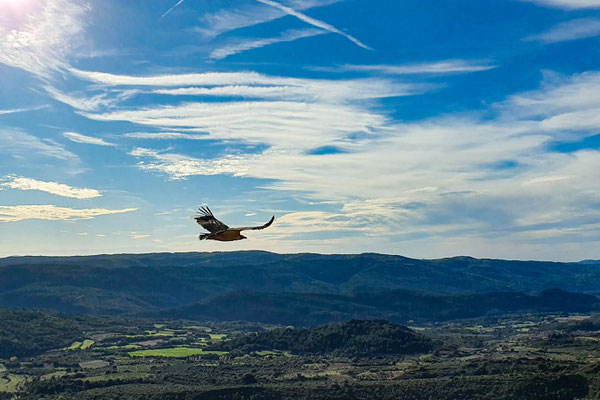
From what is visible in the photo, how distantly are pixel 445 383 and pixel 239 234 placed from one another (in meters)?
160

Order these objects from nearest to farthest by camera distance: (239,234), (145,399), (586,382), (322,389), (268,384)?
(239,234)
(586,382)
(145,399)
(322,389)
(268,384)

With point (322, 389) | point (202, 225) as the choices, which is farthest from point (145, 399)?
point (202, 225)

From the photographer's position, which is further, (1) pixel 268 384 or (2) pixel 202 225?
(1) pixel 268 384

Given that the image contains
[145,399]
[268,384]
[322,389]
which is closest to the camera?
[145,399]

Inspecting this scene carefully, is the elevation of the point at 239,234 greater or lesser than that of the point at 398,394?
greater

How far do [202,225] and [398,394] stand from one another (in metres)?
156

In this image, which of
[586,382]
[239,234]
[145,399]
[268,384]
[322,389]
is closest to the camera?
[239,234]

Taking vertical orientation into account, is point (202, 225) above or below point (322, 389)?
above

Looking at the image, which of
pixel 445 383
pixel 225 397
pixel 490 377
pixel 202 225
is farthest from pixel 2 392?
pixel 202 225

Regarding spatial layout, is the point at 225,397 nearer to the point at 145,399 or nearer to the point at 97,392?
the point at 145,399

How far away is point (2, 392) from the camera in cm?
18975

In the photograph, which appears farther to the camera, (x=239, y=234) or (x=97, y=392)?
(x=97, y=392)

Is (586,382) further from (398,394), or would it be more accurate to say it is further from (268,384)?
(268,384)

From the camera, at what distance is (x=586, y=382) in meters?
153
